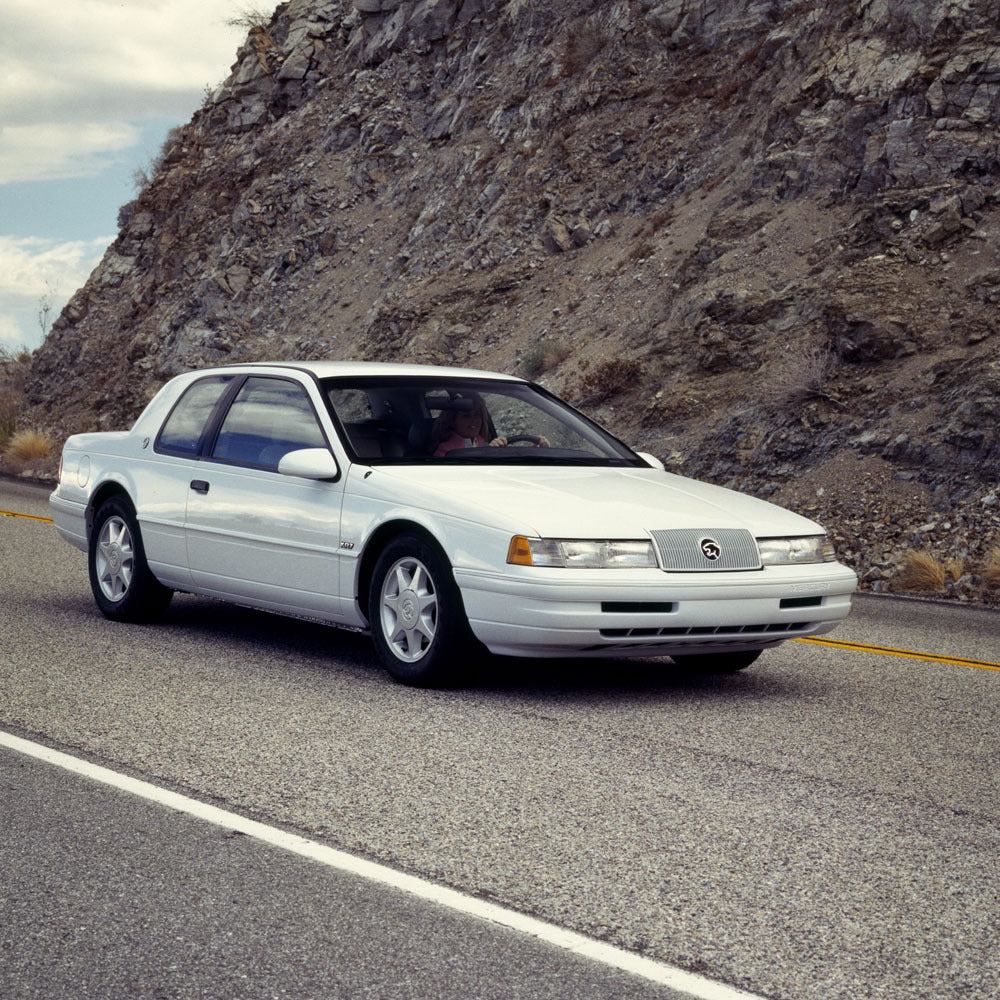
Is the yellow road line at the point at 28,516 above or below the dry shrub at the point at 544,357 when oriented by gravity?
below

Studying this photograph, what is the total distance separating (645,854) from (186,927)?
57.8 inches

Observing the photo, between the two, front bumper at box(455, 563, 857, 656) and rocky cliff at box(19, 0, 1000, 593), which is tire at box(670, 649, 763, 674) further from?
rocky cliff at box(19, 0, 1000, 593)

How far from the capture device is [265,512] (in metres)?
8.04

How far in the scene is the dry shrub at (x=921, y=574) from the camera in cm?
1363

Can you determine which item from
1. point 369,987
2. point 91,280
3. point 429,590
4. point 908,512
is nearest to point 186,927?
point 369,987

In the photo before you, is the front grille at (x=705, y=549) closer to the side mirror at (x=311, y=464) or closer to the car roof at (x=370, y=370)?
the side mirror at (x=311, y=464)

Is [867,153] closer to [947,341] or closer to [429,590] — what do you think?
[947,341]

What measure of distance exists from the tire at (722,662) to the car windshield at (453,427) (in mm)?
1177

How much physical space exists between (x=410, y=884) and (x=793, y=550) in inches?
140

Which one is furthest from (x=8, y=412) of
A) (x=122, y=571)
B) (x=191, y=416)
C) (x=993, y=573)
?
(x=191, y=416)

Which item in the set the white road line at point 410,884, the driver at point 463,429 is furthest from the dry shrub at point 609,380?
the white road line at point 410,884

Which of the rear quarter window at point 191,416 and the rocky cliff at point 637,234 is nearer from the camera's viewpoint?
the rear quarter window at point 191,416

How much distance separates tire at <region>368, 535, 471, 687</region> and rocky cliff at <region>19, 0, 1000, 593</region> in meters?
7.89

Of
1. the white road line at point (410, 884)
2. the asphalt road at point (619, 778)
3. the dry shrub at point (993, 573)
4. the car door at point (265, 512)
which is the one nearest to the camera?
the white road line at point (410, 884)
